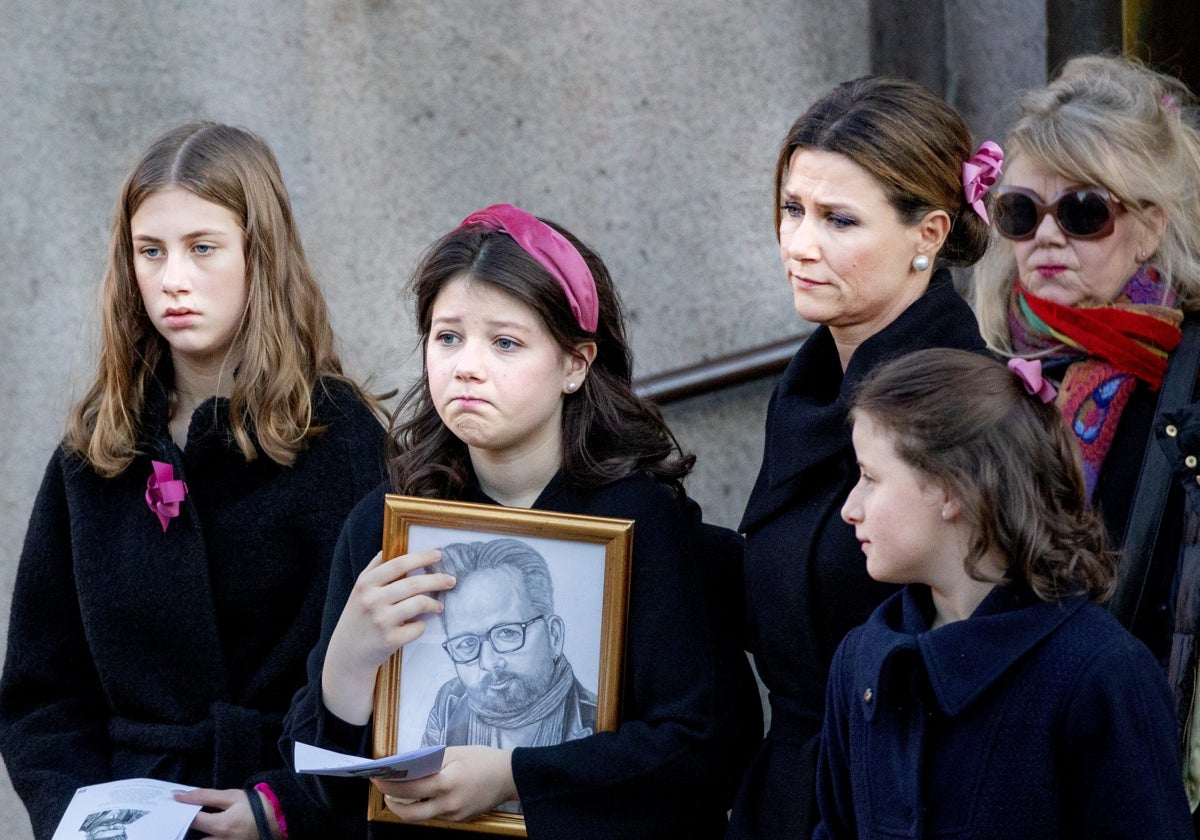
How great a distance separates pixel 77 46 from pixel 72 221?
1.77 ft

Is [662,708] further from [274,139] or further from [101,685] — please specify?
[274,139]

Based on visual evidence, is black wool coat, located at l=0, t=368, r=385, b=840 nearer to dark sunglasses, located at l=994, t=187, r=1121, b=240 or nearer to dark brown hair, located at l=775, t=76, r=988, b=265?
dark brown hair, located at l=775, t=76, r=988, b=265

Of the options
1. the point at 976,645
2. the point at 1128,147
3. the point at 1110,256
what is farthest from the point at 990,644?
the point at 1128,147

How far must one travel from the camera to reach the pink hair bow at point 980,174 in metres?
2.79

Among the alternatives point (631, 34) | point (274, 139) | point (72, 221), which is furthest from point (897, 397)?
point (72, 221)

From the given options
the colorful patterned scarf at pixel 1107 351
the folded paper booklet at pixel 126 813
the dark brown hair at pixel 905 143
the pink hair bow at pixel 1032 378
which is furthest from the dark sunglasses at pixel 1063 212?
the folded paper booklet at pixel 126 813

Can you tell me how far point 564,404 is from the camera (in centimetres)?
304

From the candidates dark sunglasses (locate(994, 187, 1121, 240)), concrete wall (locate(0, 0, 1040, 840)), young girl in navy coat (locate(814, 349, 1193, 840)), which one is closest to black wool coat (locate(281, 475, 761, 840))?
young girl in navy coat (locate(814, 349, 1193, 840))

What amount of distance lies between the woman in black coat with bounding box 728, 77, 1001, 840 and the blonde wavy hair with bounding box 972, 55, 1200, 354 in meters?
0.55

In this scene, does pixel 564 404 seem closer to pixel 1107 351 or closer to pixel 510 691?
pixel 510 691

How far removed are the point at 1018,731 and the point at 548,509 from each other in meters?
0.99

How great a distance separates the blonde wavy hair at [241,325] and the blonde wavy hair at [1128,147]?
159 centimetres

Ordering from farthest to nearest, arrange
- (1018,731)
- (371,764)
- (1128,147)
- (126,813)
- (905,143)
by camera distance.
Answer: (1128,147) → (126,813) → (905,143) → (371,764) → (1018,731)

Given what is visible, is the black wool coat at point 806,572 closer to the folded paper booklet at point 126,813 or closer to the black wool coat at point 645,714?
the black wool coat at point 645,714
